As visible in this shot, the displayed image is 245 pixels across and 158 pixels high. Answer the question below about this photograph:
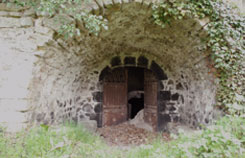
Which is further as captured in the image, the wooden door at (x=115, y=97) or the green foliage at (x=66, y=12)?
the wooden door at (x=115, y=97)

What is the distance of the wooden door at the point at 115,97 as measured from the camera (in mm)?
4633

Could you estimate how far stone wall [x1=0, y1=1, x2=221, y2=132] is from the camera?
2.32 metres

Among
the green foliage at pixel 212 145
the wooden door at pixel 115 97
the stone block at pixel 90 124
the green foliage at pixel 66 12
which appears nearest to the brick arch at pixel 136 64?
the wooden door at pixel 115 97

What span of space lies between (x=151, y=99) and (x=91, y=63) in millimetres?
1985

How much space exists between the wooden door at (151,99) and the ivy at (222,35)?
6.26 ft

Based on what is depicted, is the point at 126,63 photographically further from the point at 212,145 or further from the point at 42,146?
the point at 212,145

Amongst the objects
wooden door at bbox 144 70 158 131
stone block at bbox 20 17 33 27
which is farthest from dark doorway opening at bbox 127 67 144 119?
stone block at bbox 20 17 33 27

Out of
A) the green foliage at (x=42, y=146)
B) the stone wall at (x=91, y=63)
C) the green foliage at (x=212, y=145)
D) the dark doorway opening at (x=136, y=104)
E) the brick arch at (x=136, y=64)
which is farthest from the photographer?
the dark doorway opening at (x=136, y=104)

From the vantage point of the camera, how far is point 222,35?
2830 millimetres

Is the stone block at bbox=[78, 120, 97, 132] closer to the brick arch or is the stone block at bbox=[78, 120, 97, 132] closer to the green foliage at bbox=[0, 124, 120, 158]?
the brick arch

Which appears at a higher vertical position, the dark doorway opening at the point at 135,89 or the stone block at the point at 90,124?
the dark doorway opening at the point at 135,89

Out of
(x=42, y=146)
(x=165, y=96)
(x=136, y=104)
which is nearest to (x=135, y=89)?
(x=136, y=104)

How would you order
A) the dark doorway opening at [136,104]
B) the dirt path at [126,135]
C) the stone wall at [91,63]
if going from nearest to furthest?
the stone wall at [91,63] < the dirt path at [126,135] < the dark doorway opening at [136,104]

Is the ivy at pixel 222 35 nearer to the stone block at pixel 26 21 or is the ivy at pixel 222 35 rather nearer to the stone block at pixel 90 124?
the stone block at pixel 26 21
